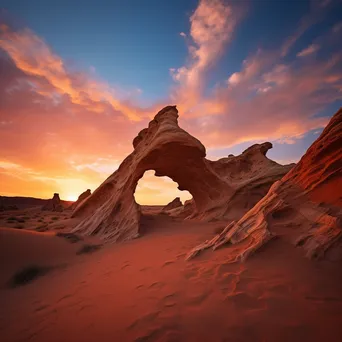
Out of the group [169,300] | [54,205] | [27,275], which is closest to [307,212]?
[169,300]

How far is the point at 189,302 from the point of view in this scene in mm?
3127

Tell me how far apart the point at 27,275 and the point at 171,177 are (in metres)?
11.4

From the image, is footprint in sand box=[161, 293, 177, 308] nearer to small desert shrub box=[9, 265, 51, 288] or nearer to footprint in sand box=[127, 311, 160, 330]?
footprint in sand box=[127, 311, 160, 330]

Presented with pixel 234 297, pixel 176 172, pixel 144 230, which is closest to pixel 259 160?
pixel 176 172

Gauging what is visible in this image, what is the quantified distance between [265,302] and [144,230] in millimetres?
8667

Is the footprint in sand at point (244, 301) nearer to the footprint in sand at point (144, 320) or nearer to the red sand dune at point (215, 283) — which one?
the red sand dune at point (215, 283)

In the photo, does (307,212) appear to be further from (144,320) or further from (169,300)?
(144,320)

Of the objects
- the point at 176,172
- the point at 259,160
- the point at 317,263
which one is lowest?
the point at 317,263

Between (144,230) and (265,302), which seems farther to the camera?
(144,230)

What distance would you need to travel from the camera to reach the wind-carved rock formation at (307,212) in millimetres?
3926

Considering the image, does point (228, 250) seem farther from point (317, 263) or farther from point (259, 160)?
point (259, 160)

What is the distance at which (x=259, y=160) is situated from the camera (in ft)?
63.3

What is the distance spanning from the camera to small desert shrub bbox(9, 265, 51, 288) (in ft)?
19.3

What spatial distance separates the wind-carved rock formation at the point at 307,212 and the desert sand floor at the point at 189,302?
29cm
